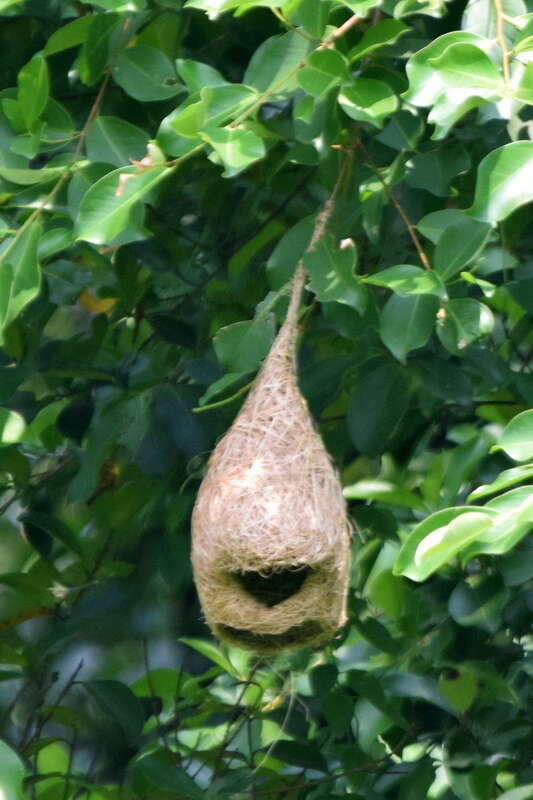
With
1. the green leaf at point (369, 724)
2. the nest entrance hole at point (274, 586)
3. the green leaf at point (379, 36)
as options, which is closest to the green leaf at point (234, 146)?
the green leaf at point (379, 36)

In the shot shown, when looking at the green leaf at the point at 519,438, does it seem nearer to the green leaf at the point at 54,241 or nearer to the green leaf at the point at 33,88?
the green leaf at the point at 54,241

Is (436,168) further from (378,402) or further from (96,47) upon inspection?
(96,47)

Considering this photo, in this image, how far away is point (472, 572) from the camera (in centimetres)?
210

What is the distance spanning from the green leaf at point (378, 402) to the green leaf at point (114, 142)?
1.53 feet

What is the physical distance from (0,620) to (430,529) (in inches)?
58.4

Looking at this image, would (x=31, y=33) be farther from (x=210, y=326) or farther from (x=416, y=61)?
(x=416, y=61)

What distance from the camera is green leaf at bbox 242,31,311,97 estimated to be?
61.4 inches

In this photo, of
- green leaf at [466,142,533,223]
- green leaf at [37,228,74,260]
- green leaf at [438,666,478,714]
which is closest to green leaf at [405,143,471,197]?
green leaf at [37,228,74,260]

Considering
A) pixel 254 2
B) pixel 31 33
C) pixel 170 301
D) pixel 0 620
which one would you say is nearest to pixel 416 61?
pixel 254 2

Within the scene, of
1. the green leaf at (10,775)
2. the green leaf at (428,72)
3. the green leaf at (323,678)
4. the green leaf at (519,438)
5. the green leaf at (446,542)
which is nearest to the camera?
the green leaf at (446,542)

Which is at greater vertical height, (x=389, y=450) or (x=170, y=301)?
(x=170, y=301)

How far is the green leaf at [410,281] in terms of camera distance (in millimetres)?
1519

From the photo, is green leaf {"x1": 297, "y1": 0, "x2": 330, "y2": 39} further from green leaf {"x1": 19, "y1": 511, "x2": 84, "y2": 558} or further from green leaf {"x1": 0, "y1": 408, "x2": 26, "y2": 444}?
green leaf {"x1": 19, "y1": 511, "x2": 84, "y2": 558}

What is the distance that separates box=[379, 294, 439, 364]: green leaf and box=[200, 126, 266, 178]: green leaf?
0.28m
